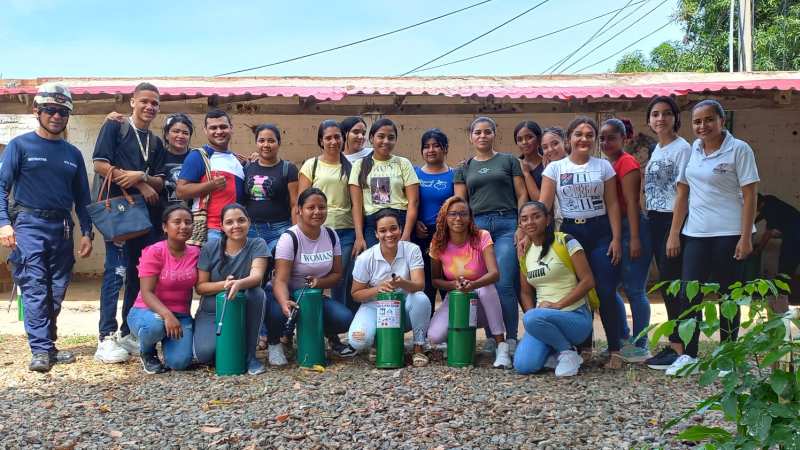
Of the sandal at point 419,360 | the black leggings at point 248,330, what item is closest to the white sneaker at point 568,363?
the sandal at point 419,360

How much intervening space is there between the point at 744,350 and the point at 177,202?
4170 millimetres

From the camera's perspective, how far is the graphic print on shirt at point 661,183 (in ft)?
15.5

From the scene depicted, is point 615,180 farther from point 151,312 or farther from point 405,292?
point 151,312

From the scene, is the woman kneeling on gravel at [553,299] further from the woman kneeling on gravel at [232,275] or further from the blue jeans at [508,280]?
the woman kneeling on gravel at [232,275]

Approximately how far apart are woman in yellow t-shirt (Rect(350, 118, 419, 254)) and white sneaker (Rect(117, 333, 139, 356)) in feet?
5.66

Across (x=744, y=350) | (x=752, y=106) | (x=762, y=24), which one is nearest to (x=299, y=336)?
(x=744, y=350)

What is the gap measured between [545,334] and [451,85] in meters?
5.40

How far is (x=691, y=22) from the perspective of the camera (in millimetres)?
19562

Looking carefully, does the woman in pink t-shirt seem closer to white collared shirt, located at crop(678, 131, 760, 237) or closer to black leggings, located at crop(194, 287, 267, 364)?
black leggings, located at crop(194, 287, 267, 364)

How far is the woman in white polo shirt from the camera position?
14.2 ft

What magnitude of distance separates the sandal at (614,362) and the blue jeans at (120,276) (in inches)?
130

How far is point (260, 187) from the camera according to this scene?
5.19 metres

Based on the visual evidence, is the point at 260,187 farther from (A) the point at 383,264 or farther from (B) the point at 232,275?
(A) the point at 383,264

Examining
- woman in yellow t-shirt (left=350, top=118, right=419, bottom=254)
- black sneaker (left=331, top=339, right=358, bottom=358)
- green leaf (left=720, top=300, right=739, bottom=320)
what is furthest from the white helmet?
green leaf (left=720, top=300, right=739, bottom=320)
